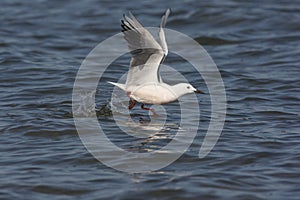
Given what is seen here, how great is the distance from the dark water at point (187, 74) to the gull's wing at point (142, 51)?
30.3 inches

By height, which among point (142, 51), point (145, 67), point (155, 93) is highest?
point (142, 51)

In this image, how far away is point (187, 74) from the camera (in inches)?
492

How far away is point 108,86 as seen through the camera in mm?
11555

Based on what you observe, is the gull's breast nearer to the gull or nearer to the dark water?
the gull

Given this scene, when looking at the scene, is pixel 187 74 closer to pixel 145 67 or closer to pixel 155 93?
pixel 155 93

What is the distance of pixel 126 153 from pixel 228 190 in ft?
5.10

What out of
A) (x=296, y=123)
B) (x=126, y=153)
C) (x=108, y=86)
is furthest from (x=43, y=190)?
(x=108, y=86)

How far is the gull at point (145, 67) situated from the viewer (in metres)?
8.52

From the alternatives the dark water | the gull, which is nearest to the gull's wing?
the gull

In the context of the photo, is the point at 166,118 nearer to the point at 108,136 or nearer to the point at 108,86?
the point at 108,136

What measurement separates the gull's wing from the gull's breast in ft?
0.25

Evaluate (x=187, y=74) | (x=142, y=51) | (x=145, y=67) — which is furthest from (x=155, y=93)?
(x=187, y=74)

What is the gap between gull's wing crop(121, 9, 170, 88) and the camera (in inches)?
333

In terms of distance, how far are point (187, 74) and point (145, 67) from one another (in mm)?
3566
